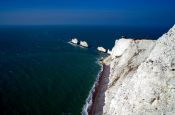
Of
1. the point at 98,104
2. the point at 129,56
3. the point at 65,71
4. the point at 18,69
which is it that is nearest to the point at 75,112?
the point at 98,104

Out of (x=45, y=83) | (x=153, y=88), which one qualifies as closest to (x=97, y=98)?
(x=45, y=83)

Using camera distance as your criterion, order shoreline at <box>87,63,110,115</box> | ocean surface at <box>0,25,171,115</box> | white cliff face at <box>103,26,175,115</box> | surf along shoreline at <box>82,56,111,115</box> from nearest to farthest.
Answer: white cliff face at <box>103,26,175,115</box> < shoreline at <box>87,63,110,115</box> < surf along shoreline at <box>82,56,111,115</box> < ocean surface at <box>0,25,171,115</box>

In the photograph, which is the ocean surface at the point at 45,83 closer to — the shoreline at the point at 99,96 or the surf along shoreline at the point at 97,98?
the surf along shoreline at the point at 97,98

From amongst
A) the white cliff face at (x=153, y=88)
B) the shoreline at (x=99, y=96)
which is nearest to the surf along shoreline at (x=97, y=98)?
the shoreline at (x=99, y=96)

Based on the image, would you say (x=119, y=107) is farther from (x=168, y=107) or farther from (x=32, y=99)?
(x=32, y=99)

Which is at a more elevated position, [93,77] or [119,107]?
[119,107]

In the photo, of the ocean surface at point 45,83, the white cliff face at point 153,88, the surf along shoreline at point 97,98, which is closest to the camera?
the white cliff face at point 153,88

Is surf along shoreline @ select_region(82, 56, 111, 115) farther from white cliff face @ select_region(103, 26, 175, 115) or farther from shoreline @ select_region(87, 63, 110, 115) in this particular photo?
white cliff face @ select_region(103, 26, 175, 115)

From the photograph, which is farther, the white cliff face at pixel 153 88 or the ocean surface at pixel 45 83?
the ocean surface at pixel 45 83

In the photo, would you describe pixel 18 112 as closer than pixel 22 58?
Yes

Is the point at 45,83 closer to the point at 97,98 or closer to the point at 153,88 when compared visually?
the point at 97,98

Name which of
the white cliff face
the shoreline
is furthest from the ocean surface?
the white cliff face
